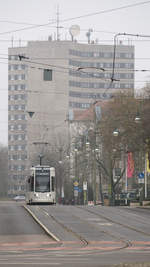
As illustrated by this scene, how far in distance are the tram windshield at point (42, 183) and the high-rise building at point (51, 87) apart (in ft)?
332

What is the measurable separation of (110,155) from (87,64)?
105 meters

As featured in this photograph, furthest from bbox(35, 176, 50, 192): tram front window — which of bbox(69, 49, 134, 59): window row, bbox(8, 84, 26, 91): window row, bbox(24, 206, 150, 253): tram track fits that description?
bbox(8, 84, 26, 91): window row

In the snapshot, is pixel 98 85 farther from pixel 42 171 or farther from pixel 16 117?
pixel 42 171

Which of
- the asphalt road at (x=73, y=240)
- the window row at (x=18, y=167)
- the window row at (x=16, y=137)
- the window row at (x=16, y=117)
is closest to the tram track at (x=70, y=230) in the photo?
the asphalt road at (x=73, y=240)

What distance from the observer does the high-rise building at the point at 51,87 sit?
168375mm

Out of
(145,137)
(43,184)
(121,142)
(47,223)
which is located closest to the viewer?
(47,223)

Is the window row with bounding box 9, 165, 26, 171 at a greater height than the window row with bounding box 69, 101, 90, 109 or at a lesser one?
lesser

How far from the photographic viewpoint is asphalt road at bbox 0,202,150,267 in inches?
787

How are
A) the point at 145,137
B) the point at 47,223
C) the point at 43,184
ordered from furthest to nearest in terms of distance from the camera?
1. the point at 145,137
2. the point at 43,184
3. the point at 47,223

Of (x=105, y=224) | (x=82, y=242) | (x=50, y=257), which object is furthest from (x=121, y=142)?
(x=50, y=257)

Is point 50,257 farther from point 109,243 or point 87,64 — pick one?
point 87,64

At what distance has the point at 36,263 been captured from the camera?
18.6 metres

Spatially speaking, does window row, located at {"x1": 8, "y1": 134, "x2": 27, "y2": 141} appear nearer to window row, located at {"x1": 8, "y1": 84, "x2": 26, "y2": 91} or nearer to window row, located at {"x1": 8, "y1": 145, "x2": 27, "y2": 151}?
window row, located at {"x1": 8, "y1": 145, "x2": 27, "y2": 151}

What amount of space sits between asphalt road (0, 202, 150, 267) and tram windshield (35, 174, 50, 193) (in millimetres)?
14621
